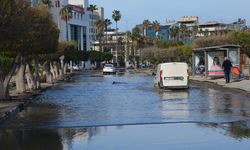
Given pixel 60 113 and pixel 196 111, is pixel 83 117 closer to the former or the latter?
pixel 60 113

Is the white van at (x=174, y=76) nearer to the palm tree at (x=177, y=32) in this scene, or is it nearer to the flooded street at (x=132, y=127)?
the flooded street at (x=132, y=127)

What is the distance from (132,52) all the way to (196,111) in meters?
143

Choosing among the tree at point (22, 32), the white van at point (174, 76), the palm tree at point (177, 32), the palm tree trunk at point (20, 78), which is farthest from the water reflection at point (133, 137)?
the palm tree at point (177, 32)

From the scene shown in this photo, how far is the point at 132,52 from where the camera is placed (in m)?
161

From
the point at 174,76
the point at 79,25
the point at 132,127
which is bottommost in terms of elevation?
the point at 132,127

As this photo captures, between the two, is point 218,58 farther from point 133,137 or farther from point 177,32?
point 177,32

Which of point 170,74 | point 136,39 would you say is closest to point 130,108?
point 170,74

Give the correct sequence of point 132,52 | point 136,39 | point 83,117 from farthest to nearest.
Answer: point 132,52 → point 136,39 → point 83,117

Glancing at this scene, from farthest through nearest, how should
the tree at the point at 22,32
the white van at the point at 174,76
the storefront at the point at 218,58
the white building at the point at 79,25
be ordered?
the white building at the point at 79,25, the storefront at the point at 218,58, the white van at the point at 174,76, the tree at the point at 22,32

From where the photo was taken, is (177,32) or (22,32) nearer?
(22,32)

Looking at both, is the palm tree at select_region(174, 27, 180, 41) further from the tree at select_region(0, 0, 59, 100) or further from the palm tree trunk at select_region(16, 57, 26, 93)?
the palm tree trunk at select_region(16, 57, 26, 93)

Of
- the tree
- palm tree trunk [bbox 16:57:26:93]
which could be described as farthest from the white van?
palm tree trunk [bbox 16:57:26:93]

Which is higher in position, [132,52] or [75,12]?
[75,12]

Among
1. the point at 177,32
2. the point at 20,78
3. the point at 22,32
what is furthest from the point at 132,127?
the point at 177,32
